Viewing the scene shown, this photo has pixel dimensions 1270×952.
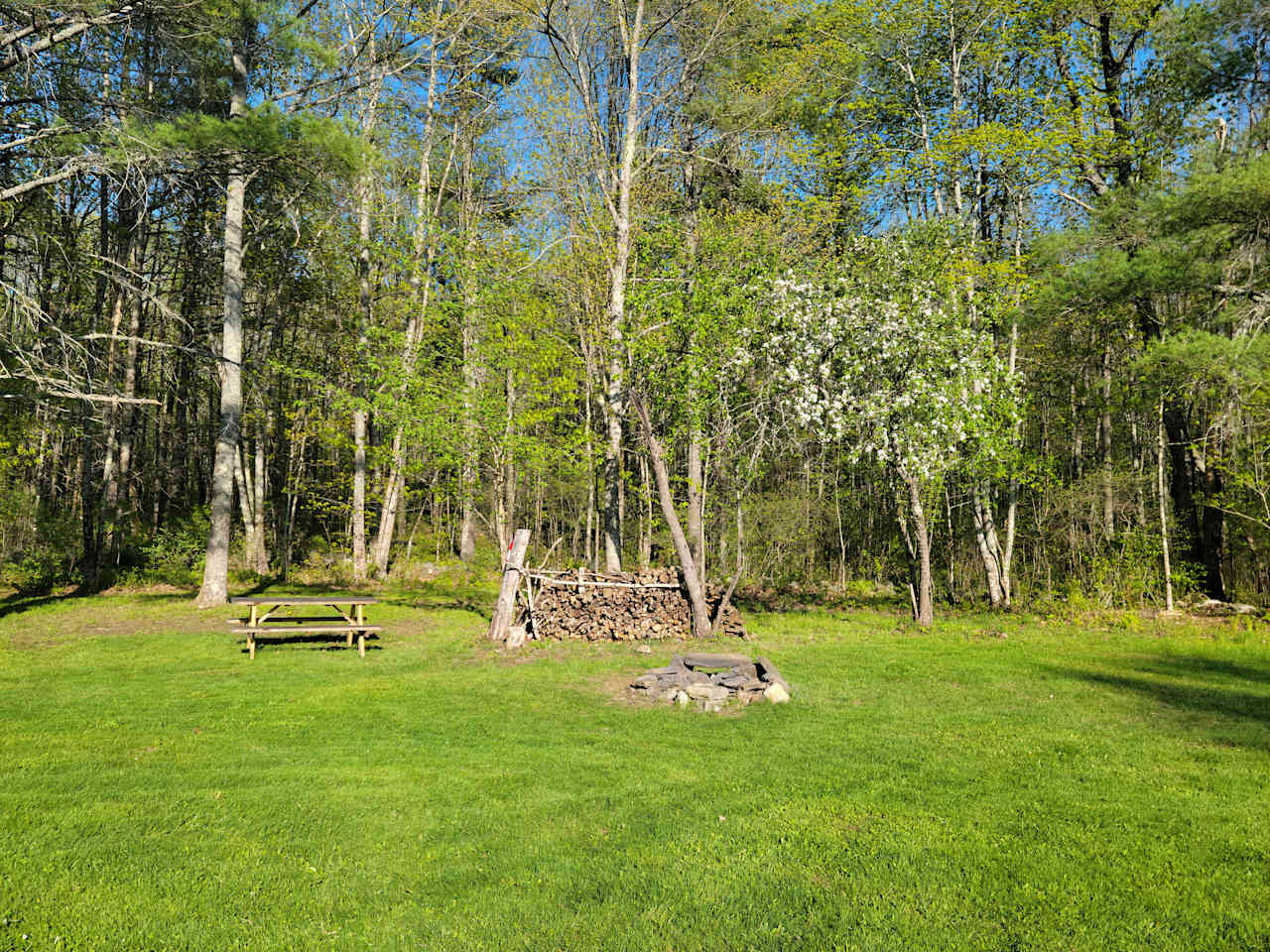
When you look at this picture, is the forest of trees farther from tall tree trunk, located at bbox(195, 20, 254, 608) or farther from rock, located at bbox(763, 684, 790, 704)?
rock, located at bbox(763, 684, 790, 704)

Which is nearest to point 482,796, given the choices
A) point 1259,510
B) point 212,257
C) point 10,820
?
point 10,820

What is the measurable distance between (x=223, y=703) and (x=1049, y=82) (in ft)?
67.5

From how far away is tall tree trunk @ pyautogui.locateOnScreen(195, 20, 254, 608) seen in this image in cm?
1353

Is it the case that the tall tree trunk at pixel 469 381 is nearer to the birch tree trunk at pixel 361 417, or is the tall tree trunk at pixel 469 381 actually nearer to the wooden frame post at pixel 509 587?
the birch tree trunk at pixel 361 417

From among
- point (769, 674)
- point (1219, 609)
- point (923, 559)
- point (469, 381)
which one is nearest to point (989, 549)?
point (923, 559)

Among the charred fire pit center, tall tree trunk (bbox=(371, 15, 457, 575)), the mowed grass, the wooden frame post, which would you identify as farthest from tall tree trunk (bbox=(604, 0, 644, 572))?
the mowed grass

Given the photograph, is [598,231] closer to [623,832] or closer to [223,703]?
[223,703]

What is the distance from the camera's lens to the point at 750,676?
26.6 ft

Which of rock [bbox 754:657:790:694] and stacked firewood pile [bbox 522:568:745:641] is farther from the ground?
stacked firewood pile [bbox 522:568:745:641]

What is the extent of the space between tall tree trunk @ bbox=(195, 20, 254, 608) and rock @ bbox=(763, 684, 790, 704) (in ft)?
35.0

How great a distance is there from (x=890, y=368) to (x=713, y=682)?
705 cm

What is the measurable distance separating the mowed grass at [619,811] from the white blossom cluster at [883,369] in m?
4.48

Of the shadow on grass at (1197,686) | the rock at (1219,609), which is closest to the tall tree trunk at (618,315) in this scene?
the shadow on grass at (1197,686)

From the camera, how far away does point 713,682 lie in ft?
25.7
